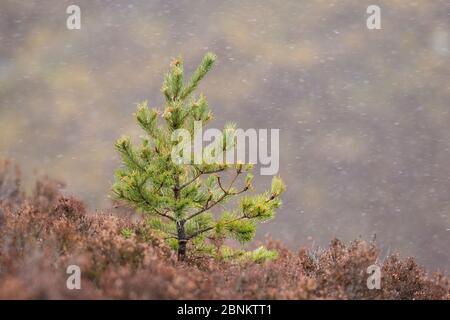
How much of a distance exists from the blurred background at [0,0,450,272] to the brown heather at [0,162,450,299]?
2164 centimetres

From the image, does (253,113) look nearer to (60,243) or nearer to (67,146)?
(67,146)

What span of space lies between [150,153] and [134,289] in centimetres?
228

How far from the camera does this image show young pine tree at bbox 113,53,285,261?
7.54m

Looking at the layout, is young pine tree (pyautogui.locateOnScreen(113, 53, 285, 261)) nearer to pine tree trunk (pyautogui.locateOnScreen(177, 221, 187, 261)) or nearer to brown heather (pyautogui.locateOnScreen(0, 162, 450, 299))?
pine tree trunk (pyautogui.locateOnScreen(177, 221, 187, 261))

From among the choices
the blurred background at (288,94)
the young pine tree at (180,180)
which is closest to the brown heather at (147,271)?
the young pine tree at (180,180)

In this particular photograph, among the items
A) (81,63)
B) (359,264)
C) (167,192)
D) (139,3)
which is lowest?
(359,264)

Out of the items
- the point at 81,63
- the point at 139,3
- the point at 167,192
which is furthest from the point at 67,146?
the point at 167,192

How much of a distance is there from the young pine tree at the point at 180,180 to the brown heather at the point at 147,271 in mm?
426

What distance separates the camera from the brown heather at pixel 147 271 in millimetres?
5699

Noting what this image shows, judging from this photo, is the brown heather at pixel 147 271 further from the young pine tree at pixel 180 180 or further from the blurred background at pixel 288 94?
the blurred background at pixel 288 94

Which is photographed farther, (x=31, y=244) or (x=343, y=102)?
(x=343, y=102)

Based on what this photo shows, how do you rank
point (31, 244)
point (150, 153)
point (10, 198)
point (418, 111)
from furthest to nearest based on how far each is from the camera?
1. point (418, 111)
2. point (10, 198)
3. point (150, 153)
4. point (31, 244)

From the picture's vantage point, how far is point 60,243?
6.80m
